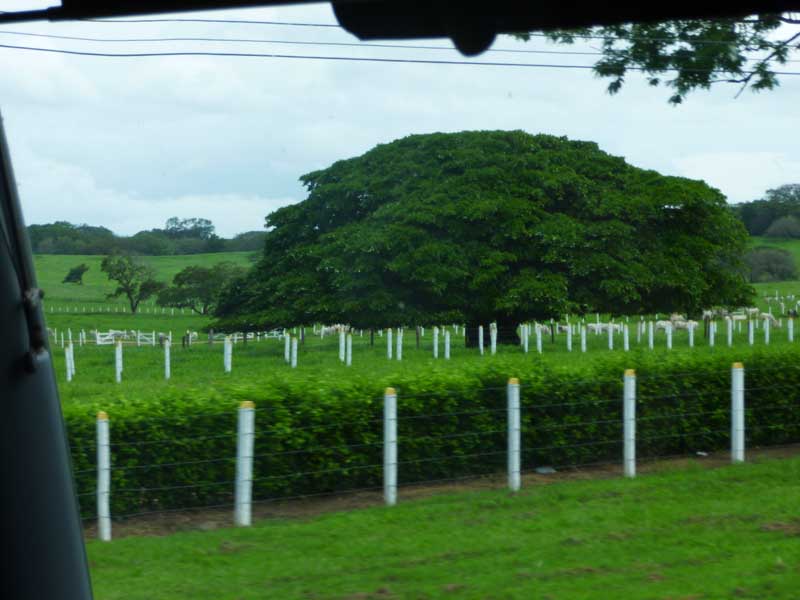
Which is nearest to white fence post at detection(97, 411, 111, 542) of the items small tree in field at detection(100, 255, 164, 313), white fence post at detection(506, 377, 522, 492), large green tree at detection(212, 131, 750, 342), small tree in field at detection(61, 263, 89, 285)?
white fence post at detection(506, 377, 522, 492)

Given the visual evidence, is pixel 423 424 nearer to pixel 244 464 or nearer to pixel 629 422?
pixel 244 464

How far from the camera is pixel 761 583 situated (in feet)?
18.8

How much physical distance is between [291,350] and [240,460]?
74.6 ft

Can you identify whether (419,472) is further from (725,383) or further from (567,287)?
(567,287)

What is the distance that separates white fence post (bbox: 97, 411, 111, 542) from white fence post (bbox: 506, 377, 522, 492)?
352 cm

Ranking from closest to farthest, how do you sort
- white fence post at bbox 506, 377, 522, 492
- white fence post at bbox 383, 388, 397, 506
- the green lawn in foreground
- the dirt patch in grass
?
the green lawn in foreground
the dirt patch in grass
white fence post at bbox 383, 388, 397, 506
white fence post at bbox 506, 377, 522, 492

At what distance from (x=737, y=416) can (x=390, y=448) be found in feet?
13.6

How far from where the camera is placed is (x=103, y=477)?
23.9ft

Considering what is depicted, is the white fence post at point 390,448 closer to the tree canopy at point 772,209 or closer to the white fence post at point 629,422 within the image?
the white fence post at point 629,422

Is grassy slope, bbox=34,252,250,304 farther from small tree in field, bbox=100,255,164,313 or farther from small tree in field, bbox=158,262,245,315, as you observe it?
small tree in field, bbox=158,262,245,315

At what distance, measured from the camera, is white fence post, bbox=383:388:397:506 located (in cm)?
837

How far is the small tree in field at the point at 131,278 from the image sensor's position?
14852 millimetres

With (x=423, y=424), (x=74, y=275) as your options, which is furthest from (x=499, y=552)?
(x=74, y=275)

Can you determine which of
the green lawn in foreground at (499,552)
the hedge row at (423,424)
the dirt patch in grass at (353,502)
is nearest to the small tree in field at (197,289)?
the hedge row at (423,424)
